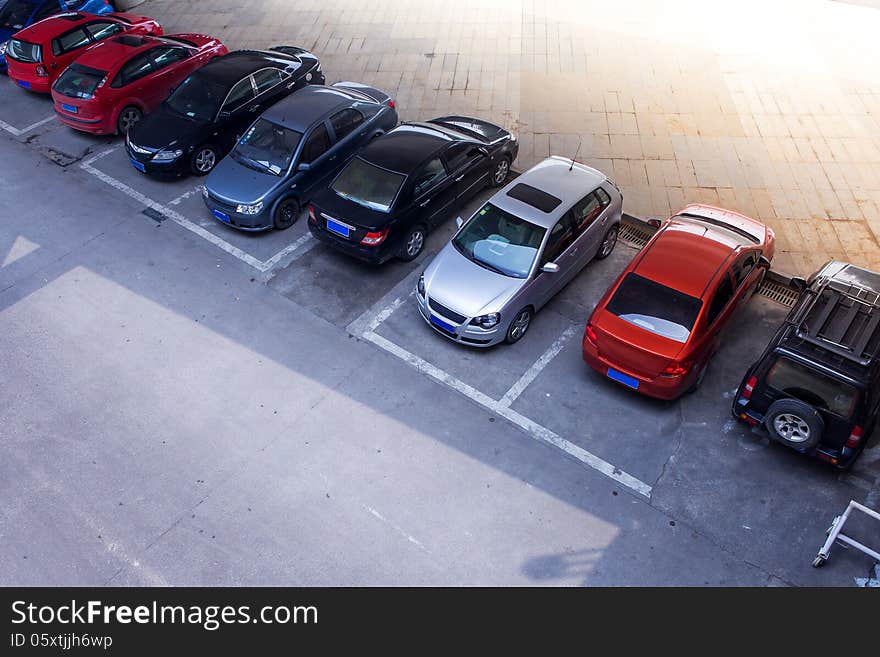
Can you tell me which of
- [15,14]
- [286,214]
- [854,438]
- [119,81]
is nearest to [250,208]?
[286,214]

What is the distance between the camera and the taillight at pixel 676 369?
315 inches

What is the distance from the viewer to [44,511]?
7.68 m

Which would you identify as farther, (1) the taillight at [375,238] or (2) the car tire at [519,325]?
(1) the taillight at [375,238]

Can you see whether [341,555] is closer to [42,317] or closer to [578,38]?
[42,317]

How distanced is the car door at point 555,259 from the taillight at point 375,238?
7.44ft

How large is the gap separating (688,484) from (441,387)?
3.13 meters

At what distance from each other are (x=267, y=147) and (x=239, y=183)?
2.58 feet

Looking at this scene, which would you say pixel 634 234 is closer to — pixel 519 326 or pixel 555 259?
pixel 555 259

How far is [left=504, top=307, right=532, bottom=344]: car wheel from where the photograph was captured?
9141 millimetres

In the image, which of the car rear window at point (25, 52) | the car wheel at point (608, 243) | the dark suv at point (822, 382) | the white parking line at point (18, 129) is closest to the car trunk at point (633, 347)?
the dark suv at point (822, 382)

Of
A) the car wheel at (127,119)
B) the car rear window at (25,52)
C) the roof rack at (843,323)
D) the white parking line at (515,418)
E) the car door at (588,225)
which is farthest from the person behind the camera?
the car rear window at (25,52)

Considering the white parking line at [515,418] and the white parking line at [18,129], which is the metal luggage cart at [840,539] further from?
the white parking line at [18,129]

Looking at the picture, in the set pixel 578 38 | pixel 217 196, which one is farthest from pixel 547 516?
pixel 578 38

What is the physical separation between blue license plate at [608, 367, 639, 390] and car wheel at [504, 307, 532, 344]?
1395 mm
